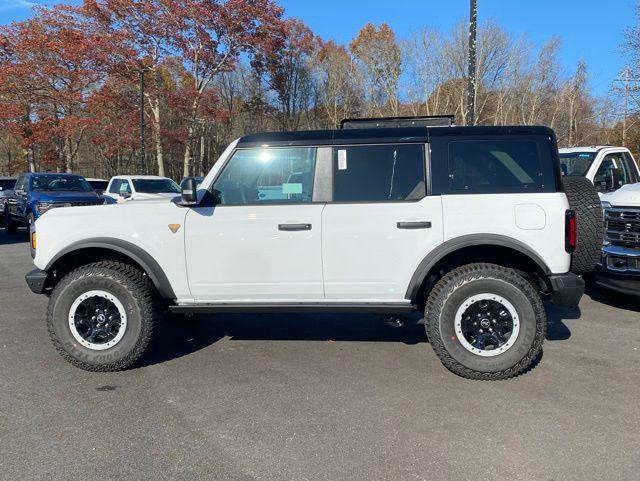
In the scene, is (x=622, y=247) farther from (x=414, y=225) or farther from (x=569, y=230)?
(x=414, y=225)

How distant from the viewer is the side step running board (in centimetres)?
422

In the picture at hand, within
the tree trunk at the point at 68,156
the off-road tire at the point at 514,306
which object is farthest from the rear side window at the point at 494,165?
the tree trunk at the point at 68,156

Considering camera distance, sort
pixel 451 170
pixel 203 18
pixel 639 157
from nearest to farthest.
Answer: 1. pixel 451 170
2. pixel 639 157
3. pixel 203 18

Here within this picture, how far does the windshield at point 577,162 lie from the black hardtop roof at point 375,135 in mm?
4781

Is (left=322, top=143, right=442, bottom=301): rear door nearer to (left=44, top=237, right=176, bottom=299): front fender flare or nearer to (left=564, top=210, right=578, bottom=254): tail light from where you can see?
(left=564, top=210, right=578, bottom=254): tail light

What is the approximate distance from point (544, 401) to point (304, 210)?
2397 mm

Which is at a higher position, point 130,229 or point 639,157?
point 639,157

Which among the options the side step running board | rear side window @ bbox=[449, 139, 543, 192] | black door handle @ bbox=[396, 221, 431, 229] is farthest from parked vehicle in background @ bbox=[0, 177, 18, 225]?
rear side window @ bbox=[449, 139, 543, 192]

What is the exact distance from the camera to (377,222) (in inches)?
163

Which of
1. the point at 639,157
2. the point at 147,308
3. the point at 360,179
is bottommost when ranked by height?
the point at 147,308

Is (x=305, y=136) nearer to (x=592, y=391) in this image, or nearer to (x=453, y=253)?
(x=453, y=253)

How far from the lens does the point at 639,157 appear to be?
78.2 ft

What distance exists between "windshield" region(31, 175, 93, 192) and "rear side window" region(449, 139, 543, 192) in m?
13.5

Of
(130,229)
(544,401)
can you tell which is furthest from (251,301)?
(544,401)
